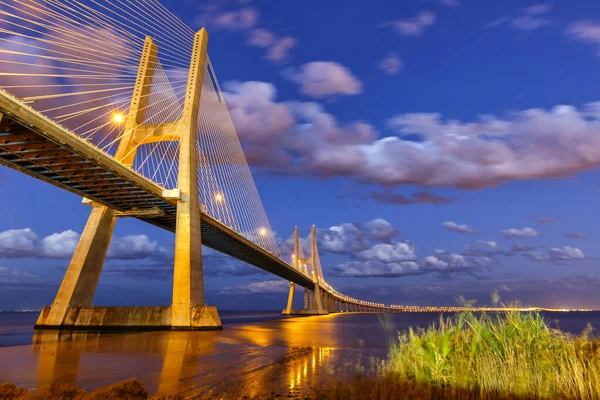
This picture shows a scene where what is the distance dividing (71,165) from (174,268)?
9692mm

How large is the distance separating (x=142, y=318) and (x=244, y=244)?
15.8m

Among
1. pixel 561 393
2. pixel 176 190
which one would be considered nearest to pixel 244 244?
pixel 176 190

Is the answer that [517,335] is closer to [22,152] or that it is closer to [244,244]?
[22,152]

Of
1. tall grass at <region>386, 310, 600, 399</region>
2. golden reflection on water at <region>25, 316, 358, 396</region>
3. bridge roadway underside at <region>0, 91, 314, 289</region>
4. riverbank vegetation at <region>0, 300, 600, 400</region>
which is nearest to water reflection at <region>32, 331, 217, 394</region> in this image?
golden reflection on water at <region>25, 316, 358, 396</region>

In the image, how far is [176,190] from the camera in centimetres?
3011

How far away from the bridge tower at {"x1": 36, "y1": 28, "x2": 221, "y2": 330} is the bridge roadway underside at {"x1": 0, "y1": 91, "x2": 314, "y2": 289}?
161 cm

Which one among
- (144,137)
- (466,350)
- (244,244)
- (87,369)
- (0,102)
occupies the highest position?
(144,137)

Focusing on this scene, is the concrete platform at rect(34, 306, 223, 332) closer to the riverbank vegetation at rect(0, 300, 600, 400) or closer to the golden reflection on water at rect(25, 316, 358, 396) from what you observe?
the golden reflection on water at rect(25, 316, 358, 396)

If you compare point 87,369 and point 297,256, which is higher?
point 297,256

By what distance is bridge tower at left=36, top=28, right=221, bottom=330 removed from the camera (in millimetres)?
29266

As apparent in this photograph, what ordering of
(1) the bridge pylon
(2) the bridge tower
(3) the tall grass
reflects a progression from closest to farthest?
(3) the tall grass → (2) the bridge tower → (1) the bridge pylon

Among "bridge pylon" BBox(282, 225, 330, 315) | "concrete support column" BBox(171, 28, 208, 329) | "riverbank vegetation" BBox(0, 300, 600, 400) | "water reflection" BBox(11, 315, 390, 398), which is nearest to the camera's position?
"riverbank vegetation" BBox(0, 300, 600, 400)

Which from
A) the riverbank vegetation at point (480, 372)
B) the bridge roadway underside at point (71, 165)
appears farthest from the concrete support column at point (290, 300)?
the riverbank vegetation at point (480, 372)

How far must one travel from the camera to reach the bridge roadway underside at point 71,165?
747 inches
